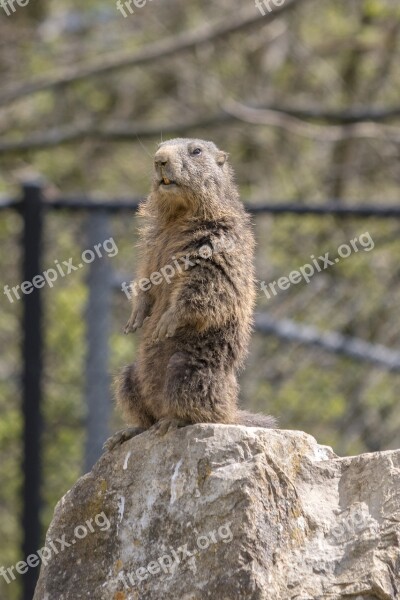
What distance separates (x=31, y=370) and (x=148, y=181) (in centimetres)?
168

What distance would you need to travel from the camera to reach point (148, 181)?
21.4 feet

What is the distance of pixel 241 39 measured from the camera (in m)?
12.3

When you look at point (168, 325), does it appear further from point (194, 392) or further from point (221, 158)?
point (221, 158)

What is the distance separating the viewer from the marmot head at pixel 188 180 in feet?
15.0

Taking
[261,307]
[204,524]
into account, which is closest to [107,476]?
[204,524]

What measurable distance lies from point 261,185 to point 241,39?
1.59 meters

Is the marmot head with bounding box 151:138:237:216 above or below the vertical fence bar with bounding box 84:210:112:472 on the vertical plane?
below

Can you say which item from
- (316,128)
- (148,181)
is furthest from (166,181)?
(316,128)

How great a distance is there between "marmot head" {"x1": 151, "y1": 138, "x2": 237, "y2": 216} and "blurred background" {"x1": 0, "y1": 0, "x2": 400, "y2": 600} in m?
0.87

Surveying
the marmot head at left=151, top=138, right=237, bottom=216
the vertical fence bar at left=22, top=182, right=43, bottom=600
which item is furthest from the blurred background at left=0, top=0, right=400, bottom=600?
the marmot head at left=151, top=138, right=237, bottom=216

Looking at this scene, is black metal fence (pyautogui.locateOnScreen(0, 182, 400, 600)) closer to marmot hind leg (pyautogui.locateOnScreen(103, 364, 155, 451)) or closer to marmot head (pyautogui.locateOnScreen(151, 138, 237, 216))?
marmot head (pyautogui.locateOnScreen(151, 138, 237, 216))

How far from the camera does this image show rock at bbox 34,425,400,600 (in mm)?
3799

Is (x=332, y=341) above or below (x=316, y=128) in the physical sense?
below

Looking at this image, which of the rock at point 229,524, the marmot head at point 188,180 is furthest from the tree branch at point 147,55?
the rock at point 229,524
